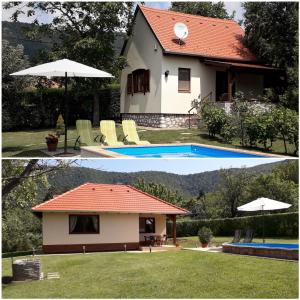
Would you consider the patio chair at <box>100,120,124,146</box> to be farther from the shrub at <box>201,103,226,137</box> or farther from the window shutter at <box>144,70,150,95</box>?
the window shutter at <box>144,70,150,95</box>

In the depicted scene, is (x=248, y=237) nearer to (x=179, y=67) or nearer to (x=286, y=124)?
(x=286, y=124)

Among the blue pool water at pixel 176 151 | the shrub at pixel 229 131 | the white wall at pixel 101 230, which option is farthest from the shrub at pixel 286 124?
the white wall at pixel 101 230

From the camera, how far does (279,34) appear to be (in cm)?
2173

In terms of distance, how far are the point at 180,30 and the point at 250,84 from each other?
500cm

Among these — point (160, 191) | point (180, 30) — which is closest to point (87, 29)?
point (180, 30)

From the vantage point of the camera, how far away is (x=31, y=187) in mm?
11625

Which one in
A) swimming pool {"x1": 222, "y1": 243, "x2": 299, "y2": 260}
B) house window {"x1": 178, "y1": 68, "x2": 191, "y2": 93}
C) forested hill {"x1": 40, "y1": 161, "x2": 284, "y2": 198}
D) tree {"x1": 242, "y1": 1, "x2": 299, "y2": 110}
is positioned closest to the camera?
swimming pool {"x1": 222, "y1": 243, "x2": 299, "y2": 260}

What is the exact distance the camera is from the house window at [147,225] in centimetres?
1684

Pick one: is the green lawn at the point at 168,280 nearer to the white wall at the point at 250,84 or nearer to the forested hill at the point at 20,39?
the white wall at the point at 250,84

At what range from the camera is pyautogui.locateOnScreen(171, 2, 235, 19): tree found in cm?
2819

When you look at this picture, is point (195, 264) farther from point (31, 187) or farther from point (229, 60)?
point (229, 60)

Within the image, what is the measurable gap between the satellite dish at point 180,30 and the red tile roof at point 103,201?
31.3 feet

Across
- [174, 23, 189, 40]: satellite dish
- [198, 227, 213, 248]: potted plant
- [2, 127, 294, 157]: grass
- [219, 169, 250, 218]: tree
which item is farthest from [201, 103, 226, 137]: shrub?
[174, 23, 189, 40]: satellite dish

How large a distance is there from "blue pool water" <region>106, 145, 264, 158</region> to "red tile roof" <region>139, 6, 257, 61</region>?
8.07m
